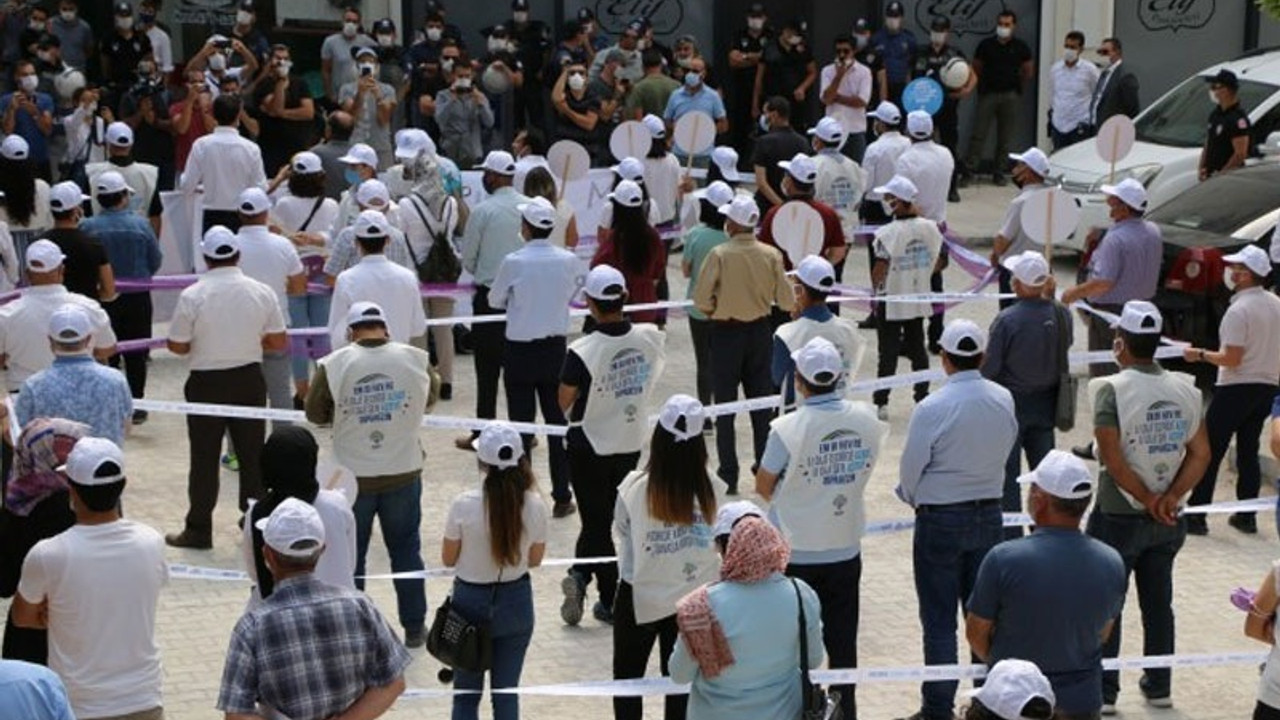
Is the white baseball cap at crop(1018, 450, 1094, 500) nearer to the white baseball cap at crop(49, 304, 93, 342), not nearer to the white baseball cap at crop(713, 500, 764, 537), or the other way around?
the white baseball cap at crop(713, 500, 764, 537)

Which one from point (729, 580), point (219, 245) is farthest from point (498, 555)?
point (219, 245)

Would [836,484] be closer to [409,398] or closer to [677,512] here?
[677,512]

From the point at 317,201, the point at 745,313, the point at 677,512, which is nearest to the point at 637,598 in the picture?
the point at 677,512

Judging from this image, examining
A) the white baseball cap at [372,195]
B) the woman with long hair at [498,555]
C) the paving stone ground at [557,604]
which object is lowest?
the paving stone ground at [557,604]

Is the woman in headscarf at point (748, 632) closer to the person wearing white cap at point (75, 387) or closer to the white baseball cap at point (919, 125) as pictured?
the person wearing white cap at point (75, 387)

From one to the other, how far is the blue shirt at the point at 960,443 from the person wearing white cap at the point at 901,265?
5161 millimetres

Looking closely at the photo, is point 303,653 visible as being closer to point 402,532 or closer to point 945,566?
point 945,566

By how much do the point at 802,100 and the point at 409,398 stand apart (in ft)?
51.7

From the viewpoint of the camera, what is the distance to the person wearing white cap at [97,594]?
25.6 ft

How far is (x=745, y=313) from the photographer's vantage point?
13.4 meters

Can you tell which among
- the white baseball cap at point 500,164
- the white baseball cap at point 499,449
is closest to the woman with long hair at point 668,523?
the white baseball cap at point 499,449

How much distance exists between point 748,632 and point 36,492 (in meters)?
3.31

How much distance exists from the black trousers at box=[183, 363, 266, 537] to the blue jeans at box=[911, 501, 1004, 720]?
4224 mm

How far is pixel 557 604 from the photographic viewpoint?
11.8m
